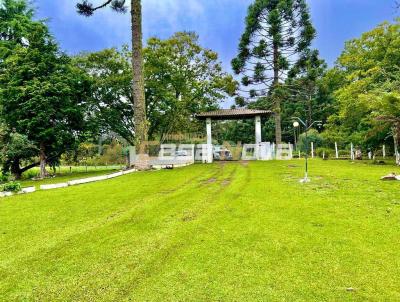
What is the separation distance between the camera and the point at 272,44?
74.1 feet

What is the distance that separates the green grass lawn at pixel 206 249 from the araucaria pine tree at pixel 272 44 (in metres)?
16.6

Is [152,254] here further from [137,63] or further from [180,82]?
[180,82]

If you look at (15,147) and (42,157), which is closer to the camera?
(15,147)

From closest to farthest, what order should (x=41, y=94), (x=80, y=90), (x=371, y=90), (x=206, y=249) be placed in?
(x=206, y=249), (x=41, y=94), (x=371, y=90), (x=80, y=90)

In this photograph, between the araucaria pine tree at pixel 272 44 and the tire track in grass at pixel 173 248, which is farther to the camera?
the araucaria pine tree at pixel 272 44

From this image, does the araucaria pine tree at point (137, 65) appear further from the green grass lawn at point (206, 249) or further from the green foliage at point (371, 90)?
the green foliage at point (371, 90)

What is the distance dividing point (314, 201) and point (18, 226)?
5.65m

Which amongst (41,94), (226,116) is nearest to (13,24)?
(41,94)

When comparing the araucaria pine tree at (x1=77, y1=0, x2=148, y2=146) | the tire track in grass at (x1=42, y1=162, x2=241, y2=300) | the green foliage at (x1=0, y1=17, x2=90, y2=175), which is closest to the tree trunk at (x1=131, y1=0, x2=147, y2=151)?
the araucaria pine tree at (x1=77, y1=0, x2=148, y2=146)

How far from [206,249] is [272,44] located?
20.8m

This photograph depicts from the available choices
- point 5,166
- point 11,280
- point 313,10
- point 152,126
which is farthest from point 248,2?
point 11,280

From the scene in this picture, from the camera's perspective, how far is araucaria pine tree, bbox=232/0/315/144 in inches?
859

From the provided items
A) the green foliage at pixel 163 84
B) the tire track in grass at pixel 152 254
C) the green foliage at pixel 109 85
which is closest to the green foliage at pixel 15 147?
the green foliage at pixel 109 85

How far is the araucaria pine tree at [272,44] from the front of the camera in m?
21.8
